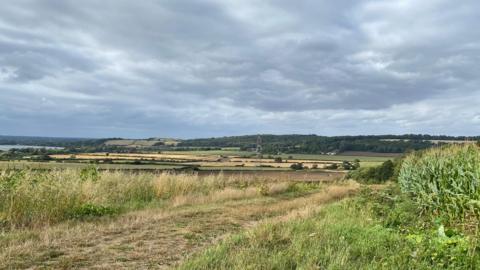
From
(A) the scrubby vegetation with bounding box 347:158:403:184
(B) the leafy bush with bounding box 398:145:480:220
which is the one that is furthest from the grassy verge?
(A) the scrubby vegetation with bounding box 347:158:403:184

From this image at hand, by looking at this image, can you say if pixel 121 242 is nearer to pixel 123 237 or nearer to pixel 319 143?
pixel 123 237

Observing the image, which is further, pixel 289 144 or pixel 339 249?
pixel 289 144

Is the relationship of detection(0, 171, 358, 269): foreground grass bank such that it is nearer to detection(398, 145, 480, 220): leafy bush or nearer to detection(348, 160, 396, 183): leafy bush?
detection(398, 145, 480, 220): leafy bush

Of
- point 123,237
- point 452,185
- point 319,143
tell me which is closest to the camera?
Result: point 123,237

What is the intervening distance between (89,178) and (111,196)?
1.02 metres

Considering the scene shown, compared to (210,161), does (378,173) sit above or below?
below

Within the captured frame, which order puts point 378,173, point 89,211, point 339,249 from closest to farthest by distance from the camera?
1. point 339,249
2. point 89,211
3. point 378,173

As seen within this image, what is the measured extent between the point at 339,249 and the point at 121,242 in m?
3.86

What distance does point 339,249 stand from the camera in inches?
259

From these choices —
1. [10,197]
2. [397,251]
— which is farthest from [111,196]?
[397,251]

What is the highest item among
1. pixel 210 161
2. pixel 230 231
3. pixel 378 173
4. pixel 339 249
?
pixel 339 249

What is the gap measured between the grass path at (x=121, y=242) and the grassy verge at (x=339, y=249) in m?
0.87

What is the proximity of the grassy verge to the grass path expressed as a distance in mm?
870

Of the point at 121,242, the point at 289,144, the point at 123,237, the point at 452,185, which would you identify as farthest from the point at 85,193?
the point at 289,144
